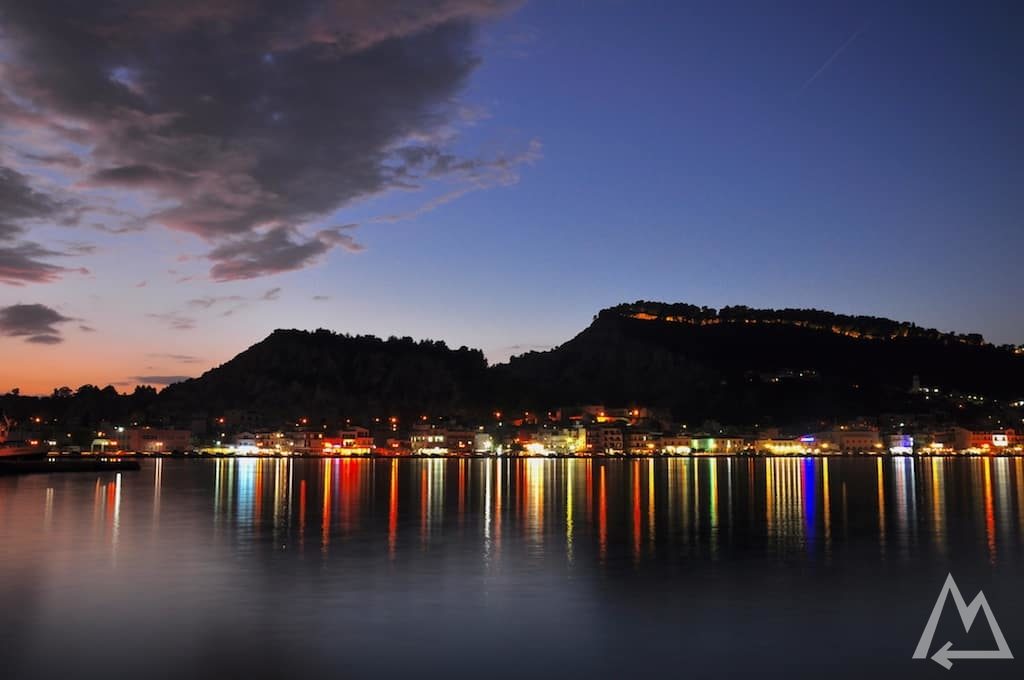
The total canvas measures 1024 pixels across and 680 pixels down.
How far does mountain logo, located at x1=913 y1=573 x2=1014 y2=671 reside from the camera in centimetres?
1235

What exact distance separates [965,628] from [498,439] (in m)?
157

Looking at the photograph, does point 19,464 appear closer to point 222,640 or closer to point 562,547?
point 562,547

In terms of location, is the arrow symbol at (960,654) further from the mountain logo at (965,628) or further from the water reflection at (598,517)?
the water reflection at (598,517)

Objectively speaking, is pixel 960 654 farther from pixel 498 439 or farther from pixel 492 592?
pixel 498 439

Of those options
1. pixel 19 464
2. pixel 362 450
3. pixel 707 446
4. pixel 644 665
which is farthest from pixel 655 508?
pixel 707 446

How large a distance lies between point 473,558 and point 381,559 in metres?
2.27

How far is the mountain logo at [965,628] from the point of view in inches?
486

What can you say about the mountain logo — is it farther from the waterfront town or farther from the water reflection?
the waterfront town

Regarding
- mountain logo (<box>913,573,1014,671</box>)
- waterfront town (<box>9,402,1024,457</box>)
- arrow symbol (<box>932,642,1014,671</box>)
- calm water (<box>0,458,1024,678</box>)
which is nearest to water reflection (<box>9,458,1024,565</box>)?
calm water (<box>0,458,1024,678</box>)

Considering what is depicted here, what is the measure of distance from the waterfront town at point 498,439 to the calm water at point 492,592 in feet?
436

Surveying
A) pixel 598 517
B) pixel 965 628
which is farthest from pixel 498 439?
pixel 965 628

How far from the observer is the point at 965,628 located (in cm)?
1416

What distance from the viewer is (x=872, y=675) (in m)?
11.5

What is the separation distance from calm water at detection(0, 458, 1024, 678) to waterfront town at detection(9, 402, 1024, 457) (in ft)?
436
